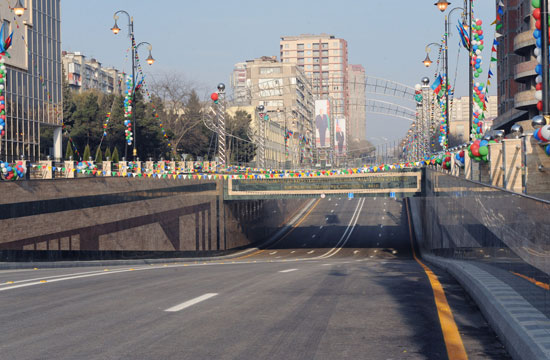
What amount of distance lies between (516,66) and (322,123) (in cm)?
8835

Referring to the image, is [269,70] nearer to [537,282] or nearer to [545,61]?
[545,61]

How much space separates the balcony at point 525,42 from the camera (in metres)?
65.7

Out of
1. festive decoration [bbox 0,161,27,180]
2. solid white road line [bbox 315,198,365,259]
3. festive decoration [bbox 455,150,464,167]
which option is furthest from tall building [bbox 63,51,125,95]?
festive decoration [bbox 455,150,464,167]

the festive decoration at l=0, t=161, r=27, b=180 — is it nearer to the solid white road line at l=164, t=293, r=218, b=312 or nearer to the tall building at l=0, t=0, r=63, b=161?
the solid white road line at l=164, t=293, r=218, b=312

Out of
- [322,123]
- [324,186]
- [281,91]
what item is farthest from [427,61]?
[281,91]

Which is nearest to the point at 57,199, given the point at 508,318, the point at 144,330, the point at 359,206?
the point at 144,330

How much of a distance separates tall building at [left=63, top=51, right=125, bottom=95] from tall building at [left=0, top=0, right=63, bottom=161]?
67621 mm

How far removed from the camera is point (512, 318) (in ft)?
24.2

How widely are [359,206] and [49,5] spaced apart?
55.6m

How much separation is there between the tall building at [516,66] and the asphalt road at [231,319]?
5426 centimetres

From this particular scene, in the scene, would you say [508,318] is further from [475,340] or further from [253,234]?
[253,234]

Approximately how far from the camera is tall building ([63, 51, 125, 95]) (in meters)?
147

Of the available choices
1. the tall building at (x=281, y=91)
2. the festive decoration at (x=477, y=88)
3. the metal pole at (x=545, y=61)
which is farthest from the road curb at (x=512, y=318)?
the tall building at (x=281, y=91)

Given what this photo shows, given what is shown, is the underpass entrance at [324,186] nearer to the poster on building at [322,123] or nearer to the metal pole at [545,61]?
the metal pole at [545,61]
